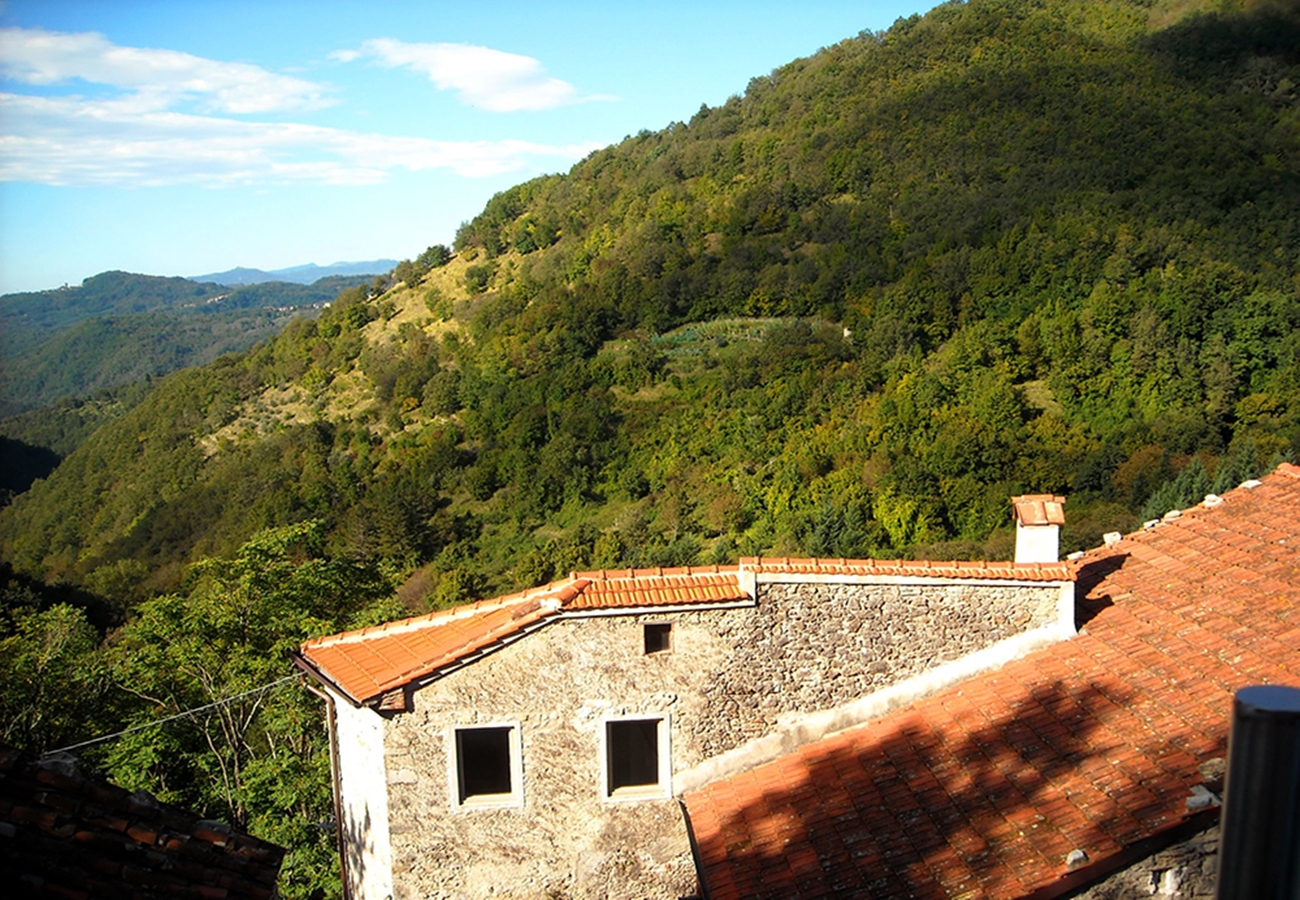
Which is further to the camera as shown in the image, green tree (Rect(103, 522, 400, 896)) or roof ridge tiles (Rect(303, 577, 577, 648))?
green tree (Rect(103, 522, 400, 896))

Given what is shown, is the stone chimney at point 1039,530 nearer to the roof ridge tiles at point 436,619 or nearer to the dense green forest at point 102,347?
the roof ridge tiles at point 436,619

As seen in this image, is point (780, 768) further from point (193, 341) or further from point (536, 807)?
point (193, 341)

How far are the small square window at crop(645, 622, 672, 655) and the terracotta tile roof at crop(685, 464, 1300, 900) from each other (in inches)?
53.6

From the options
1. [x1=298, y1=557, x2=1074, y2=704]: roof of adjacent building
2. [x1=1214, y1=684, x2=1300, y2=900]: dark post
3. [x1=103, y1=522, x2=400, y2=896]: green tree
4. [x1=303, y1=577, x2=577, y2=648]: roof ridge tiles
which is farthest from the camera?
[x1=103, y1=522, x2=400, y2=896]: green tree

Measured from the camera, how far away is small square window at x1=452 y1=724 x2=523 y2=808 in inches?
323

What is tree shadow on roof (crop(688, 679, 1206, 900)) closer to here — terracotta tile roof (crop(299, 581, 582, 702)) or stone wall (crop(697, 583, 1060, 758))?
stone wall (crop(697, 583, 1060, 758))

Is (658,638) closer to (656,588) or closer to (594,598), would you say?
(656,588)

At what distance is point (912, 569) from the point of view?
8.10 metres

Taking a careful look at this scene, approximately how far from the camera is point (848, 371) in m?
49.5

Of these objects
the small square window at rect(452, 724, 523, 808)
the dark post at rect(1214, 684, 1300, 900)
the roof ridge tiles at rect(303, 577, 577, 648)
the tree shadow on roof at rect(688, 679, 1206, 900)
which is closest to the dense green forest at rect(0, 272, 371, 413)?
the roof ridge tiles at rect(303, 577, 577, 648)

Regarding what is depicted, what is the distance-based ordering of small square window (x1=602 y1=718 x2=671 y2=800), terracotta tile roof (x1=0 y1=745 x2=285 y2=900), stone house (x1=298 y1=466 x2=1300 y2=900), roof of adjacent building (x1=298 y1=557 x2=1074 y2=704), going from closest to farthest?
terracotta tile roof (x1=0 y1=745 x2=285 y2=900), stone house (x1=298 y1=466 x2=1300 y2=900), roof of adjacent building (x1=298 y1=557 x2=1074 y2=704), small square window (x1=602 y1=718 x2=671 y2=800)

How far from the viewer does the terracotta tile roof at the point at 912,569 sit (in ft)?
26.3

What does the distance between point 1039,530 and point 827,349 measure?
43.7 meters

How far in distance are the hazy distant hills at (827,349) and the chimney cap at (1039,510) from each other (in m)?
23.7
